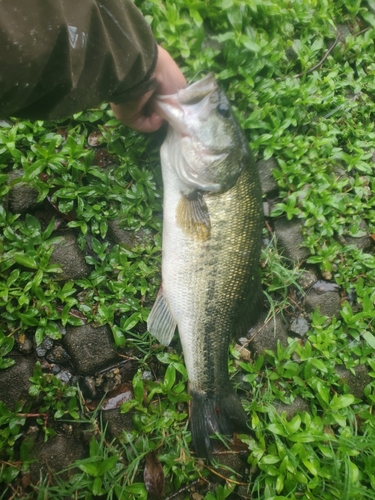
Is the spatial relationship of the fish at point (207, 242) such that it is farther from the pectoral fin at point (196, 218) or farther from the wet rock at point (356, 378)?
→ the wet rock at point (356, 378)

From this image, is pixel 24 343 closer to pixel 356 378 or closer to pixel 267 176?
pixel 267 176

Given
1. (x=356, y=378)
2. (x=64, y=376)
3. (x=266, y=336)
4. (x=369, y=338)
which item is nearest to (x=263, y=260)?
(x=266, y=336)

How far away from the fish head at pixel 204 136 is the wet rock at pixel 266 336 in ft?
3.58

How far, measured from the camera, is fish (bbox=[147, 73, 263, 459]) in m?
2.31

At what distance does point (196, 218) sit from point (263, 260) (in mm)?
764

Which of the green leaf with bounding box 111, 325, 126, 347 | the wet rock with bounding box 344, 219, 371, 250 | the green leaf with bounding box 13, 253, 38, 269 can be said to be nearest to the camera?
the green leaf with bounding box 13, 253, 38, 269

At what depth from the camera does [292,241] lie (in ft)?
9.47

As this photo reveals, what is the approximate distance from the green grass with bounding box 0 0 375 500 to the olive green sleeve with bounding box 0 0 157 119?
2.16 feet

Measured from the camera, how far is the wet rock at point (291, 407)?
2.65m

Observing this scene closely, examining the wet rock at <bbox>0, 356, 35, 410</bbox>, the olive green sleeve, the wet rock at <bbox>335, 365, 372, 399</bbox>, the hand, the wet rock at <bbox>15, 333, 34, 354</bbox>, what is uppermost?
the olive green sleeve

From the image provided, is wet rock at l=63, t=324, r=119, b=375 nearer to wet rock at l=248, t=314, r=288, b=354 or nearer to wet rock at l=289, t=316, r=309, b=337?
wet rock at l=248, t=314, r=288, b=354

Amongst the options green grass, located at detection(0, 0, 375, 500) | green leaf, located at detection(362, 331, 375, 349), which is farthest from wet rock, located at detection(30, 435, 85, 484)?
green leaf, located at detection(362, 331, 375, 349)

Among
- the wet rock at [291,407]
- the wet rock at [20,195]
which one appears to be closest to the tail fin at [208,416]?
the wet rock at [291,407]

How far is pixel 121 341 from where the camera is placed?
2461 millimetres
